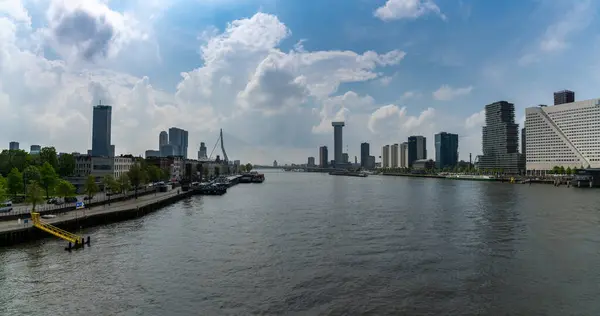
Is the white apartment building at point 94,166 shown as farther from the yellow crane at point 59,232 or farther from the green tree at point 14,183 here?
the yellow crane at point 59,232

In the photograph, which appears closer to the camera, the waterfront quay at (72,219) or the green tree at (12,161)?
the waterfront quay at (72,219)

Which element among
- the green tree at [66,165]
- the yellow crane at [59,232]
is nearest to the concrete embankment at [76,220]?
the yellow crane at [59,232]

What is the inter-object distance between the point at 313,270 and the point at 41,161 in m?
73.5

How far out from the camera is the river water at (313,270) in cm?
1847

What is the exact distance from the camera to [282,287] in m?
20.9

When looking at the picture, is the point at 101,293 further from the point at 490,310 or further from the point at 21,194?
the point at 21,194

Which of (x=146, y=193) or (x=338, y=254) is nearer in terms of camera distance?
(x=338, y=254)

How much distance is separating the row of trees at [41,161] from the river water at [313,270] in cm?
4591

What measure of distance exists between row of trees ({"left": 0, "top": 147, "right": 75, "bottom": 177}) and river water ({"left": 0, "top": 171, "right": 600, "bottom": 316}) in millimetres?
45906

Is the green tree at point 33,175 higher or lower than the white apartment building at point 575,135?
lower

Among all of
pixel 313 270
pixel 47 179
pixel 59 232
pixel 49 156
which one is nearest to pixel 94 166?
pixel 49 156

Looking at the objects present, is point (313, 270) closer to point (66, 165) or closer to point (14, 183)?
point (14, 183)

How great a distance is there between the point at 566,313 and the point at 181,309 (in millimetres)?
17353

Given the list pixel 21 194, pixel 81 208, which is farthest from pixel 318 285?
pixel 21 194
